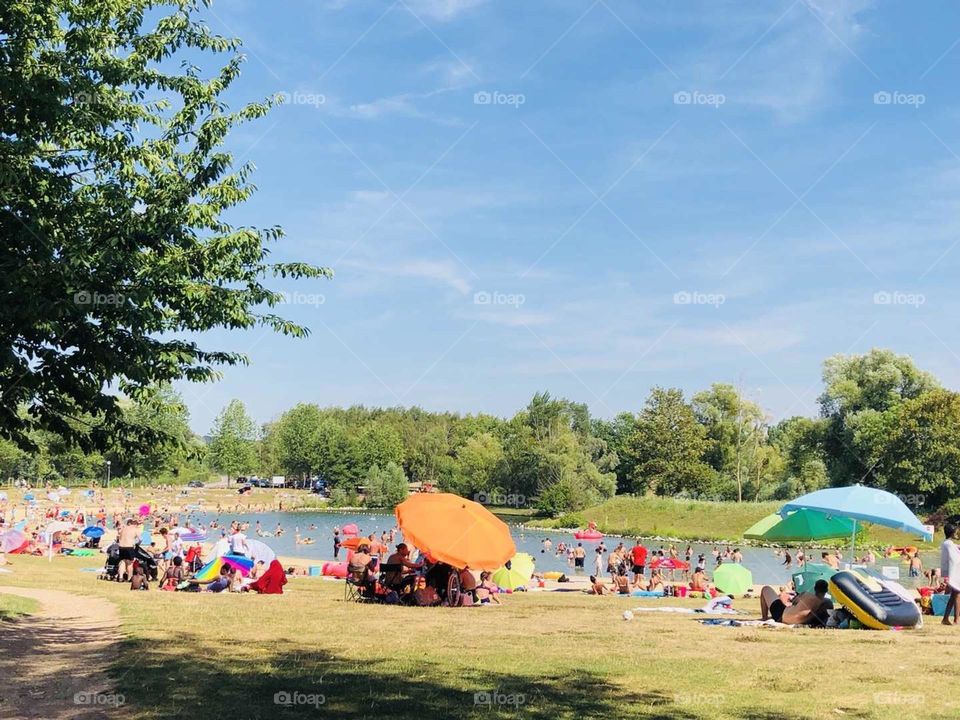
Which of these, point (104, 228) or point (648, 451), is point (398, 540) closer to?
point (648, 451)

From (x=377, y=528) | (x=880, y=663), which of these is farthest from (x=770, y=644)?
(x=377, y=528)

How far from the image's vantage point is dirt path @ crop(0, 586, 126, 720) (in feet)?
28.0

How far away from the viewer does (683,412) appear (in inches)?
4092

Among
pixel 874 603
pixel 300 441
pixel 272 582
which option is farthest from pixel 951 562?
pixel 300 441

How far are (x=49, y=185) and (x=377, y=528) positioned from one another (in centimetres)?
7637

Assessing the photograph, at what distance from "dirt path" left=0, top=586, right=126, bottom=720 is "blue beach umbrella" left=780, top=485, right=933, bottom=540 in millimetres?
12951

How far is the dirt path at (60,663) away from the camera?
8.54 m

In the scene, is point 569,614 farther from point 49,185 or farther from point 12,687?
point 49,185

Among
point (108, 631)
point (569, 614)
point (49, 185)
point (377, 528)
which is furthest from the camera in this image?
point (377, 528)

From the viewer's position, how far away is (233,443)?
449 ft

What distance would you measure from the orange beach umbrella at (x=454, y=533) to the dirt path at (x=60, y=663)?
559cm

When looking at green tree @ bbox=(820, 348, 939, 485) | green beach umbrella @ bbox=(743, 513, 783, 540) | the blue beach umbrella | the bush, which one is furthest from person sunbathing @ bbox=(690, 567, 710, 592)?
green tree @ bbox=(820, 348, 939, 485)

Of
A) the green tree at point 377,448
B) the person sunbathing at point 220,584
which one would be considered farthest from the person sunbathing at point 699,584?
the green tree at point 377,448

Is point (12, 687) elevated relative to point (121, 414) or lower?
lower
